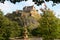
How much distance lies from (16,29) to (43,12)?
57.7 feet

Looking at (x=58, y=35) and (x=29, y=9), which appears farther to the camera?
(x=29, y=9)

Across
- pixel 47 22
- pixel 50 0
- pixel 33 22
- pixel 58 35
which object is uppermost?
pixel 50 0

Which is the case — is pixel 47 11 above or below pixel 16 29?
above

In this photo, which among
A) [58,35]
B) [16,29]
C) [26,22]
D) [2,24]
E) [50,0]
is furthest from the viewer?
[26,22]

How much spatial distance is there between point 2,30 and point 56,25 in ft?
32.1

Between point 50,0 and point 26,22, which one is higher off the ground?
point 50,0

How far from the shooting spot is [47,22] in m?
47.4

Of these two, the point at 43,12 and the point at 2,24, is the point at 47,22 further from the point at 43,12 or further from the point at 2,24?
the point at 2,24

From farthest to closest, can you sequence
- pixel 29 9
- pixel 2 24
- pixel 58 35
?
pixel 29 9, pixel 58 35, pixel 2 24

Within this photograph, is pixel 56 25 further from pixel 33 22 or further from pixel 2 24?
pixel 33 22

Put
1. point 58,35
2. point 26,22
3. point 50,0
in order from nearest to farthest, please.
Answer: point 50,0, point 58,35, point 26,22

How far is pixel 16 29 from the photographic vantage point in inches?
2537

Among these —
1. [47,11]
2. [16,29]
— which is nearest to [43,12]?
[47,11]

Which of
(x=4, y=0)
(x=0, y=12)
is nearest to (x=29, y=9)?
(x=0, y=12)
